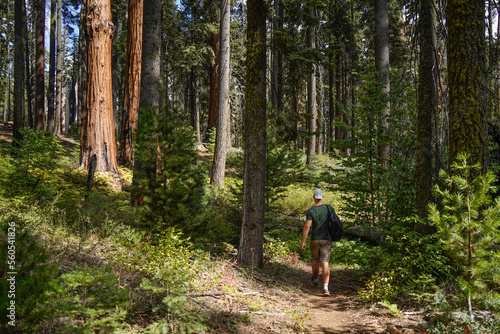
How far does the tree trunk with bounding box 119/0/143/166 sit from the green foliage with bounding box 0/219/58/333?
837 cm

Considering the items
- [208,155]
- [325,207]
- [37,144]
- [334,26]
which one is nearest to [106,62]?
[37,144]

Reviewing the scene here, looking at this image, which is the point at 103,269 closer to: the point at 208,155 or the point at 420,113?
the point at 420,113

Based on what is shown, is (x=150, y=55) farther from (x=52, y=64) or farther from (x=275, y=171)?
(x=52, y=64)

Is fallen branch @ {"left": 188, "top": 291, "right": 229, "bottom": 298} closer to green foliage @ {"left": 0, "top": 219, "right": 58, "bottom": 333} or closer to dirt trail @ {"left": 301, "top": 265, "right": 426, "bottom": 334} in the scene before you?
dirt trail @ {"left": 301, "top": 265, "right": 426, "bottom": 334}

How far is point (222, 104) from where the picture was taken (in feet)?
38.1

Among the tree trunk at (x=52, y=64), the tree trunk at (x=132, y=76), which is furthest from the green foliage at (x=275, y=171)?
the tree trunk at (x=52, y=64)

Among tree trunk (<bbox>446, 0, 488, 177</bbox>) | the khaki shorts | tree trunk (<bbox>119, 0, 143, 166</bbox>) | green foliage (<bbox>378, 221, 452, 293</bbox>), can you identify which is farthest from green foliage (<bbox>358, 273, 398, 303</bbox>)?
tree trunk (<bbox>119, 0, 143, 166</bbox>)

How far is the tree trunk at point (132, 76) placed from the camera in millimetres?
10500

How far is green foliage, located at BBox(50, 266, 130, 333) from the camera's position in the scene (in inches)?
98.0

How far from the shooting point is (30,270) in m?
2.42

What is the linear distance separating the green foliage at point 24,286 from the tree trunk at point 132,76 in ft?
27.5

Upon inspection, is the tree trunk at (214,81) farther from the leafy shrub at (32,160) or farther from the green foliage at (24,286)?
the green foliage at (24,286)

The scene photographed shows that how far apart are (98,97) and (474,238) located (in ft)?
32.9

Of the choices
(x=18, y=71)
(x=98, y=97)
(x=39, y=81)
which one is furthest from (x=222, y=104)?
(x=39, y=81)
